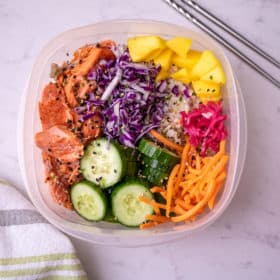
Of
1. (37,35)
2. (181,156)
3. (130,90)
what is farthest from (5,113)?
(181,156)

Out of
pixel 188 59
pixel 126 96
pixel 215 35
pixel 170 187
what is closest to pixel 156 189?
pixel 170 187

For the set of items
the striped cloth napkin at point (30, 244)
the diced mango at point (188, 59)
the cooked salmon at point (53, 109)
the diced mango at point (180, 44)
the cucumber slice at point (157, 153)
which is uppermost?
the diced mango at point (180, 44)

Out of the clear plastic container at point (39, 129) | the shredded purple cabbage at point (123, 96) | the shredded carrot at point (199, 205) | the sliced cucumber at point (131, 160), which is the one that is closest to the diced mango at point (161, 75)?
the shredded purple cabbage at point (123, 96)

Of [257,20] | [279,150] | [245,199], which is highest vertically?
[257,20]

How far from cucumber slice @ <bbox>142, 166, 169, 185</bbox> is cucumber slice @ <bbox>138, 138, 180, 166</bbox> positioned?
0.03m

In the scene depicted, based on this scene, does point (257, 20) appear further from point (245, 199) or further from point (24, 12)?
point (24, 12)

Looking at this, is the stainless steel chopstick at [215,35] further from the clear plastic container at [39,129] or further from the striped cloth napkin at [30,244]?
the striped cloth napkin at [30,244]

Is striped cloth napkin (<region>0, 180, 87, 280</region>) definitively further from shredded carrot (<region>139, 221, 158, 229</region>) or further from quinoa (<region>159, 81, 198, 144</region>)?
quinoa (<region>159, 81, 198, 144</region>)

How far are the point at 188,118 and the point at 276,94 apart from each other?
32cm

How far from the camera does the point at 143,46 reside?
1.53 metres

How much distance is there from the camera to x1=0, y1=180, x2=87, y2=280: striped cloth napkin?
1.61 meters

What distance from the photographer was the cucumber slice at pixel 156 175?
154 centimetres

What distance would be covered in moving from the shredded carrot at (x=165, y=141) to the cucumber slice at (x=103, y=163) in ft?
0.34

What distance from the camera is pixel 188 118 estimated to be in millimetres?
1554
